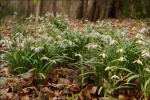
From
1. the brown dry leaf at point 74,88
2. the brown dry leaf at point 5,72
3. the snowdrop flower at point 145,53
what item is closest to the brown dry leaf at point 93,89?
the brown dry leaf at point 74,88

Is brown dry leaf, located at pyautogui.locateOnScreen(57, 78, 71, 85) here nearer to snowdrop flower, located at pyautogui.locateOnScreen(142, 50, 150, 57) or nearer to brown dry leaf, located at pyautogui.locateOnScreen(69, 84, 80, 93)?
brown dry leaf, located at pyautogui.locateOnScreen(69, 84, 80, 93)

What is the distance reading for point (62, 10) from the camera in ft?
40.7

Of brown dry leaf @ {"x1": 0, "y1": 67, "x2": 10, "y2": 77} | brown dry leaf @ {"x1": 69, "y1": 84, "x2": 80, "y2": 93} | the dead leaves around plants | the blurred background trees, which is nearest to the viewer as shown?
the dead leaves around plants

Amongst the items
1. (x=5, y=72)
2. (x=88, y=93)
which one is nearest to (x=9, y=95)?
(x=5, y=72)

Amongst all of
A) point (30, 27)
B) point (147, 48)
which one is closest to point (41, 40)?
point (147, 48)

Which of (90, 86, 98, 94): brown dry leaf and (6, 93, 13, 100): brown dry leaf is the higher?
(90, 86, 98, 94): brown dry leaf

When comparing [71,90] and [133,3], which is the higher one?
[133,3]

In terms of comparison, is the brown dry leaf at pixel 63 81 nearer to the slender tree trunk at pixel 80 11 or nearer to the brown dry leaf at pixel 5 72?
the brown dry leaf at pixel 5 72

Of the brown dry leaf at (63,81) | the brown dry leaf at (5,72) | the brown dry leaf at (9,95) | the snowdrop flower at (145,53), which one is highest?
the snowdrop flower at (145,53)

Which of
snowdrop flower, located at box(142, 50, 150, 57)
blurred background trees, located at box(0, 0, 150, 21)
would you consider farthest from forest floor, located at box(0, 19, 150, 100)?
blurred background trees, located at box(0, 0, 150, 21)

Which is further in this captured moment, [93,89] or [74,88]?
[74,88]

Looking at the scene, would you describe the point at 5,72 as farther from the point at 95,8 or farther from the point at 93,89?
A: the point at 95,8

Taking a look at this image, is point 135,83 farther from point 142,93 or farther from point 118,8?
point 118,8

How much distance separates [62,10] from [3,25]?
2.51m
